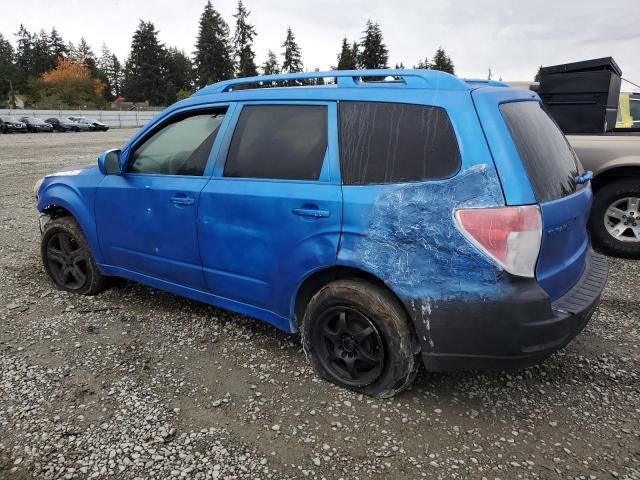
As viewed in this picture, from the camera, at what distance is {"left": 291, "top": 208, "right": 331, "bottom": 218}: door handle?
274cm

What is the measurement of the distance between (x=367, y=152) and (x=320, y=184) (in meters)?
0.32

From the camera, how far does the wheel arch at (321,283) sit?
9.00ft

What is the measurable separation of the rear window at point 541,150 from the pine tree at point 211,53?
295 ft

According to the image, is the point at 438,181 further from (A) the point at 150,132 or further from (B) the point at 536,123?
(A) the point at 150,132

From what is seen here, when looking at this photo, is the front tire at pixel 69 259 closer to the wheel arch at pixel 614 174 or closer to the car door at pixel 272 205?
the car door at pixel 272 205

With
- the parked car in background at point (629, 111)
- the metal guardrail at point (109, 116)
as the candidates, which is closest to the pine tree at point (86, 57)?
the metal guardrail at point (109, 116)

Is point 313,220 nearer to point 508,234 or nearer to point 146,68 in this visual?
point 508,234

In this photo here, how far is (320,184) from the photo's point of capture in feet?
9.23

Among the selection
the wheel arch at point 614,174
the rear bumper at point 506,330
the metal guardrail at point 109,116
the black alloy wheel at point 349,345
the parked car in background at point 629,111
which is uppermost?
the metal guardrail at point 109,116

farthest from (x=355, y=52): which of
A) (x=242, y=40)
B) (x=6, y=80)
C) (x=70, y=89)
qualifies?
(x=6, y=80)

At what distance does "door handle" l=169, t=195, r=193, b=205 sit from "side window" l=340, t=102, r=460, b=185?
1.16 m

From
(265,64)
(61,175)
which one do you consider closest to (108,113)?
(265,64)

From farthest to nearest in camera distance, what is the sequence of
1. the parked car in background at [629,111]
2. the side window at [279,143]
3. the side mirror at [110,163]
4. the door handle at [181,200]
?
the parked car in background at [629,111], the side mirror at [110,163], the door handle at [181,200], the side window at [279,143]

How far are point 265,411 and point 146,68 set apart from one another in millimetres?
98358
